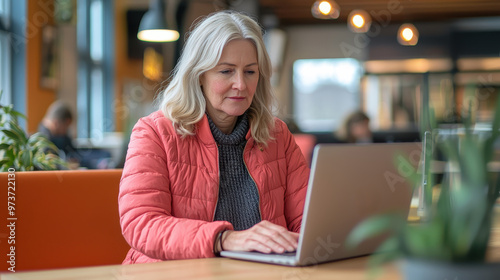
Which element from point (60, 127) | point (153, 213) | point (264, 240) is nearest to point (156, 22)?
point (60, 127)

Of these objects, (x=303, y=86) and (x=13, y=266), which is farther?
(x=303, y=86)

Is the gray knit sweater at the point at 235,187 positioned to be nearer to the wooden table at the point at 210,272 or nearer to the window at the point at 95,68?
the wooden table at the point at 210,272

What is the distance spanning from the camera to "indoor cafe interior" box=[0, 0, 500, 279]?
5.59ft

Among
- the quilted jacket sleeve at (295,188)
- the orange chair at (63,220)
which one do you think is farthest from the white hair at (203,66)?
the orange chair at (63,220)

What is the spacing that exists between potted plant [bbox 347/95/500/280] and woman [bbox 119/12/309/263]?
0.71 m

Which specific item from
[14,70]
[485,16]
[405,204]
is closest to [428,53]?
[485,16]

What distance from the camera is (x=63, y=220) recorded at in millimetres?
1751

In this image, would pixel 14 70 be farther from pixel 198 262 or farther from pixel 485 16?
pixel 485 16

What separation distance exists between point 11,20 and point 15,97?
2.53 ft

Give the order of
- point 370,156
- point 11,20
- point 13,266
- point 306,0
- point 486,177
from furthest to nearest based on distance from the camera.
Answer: point 306,0, point 11,20, point 13,266, point 370,156, point 486,177

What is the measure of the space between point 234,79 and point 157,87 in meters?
4.17

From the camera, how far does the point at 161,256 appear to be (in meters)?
1.40

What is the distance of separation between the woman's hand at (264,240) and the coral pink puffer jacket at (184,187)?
0.05 m

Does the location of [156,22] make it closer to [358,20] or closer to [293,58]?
[358,20]
